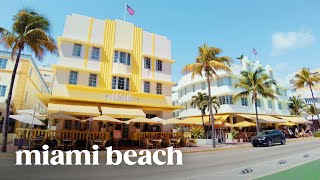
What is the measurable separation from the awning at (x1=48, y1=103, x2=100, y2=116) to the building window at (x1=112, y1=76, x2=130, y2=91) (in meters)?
4.46

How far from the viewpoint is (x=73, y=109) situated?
19.9 meters

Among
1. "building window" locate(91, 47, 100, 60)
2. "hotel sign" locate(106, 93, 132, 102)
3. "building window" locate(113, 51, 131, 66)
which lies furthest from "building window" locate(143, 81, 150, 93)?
"building window" locate(91, 47, 100, 60)

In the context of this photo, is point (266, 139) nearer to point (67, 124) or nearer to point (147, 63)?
point (147, 63)

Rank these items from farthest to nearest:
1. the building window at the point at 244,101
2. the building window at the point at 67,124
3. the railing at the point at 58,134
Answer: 1. the building window at the point at 244,101
2. the building window at the point at 67,124
3. the railing at the point at 58,134

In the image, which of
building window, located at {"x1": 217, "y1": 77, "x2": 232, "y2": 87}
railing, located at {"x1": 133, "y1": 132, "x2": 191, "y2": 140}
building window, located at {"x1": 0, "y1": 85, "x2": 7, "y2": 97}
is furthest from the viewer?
building window, located at {"x1": 217, "y1": 77, "x2": 232, "y2": 87}

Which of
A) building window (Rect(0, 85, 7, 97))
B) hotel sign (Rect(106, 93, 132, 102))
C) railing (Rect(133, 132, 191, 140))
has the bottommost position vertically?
railing (Rect(133, 132, 191, 140))

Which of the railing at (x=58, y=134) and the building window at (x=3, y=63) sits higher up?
the building window at (x=3, y=63)

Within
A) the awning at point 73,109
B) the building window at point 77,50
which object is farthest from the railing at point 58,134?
the building window at point 77,50

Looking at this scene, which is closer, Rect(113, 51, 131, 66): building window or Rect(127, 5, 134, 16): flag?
Rect(113, 51, 131, 66): building window

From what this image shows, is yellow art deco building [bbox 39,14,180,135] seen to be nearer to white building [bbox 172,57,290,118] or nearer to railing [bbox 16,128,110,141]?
railing [bbox 16,128,110,141]

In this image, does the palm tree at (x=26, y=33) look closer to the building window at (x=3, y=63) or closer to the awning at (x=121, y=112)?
the awning at (x=121, y=112)

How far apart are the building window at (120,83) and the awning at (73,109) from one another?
14.6 ft

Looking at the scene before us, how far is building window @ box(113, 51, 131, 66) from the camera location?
25.7 metres

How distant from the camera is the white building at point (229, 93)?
39.8 metres
